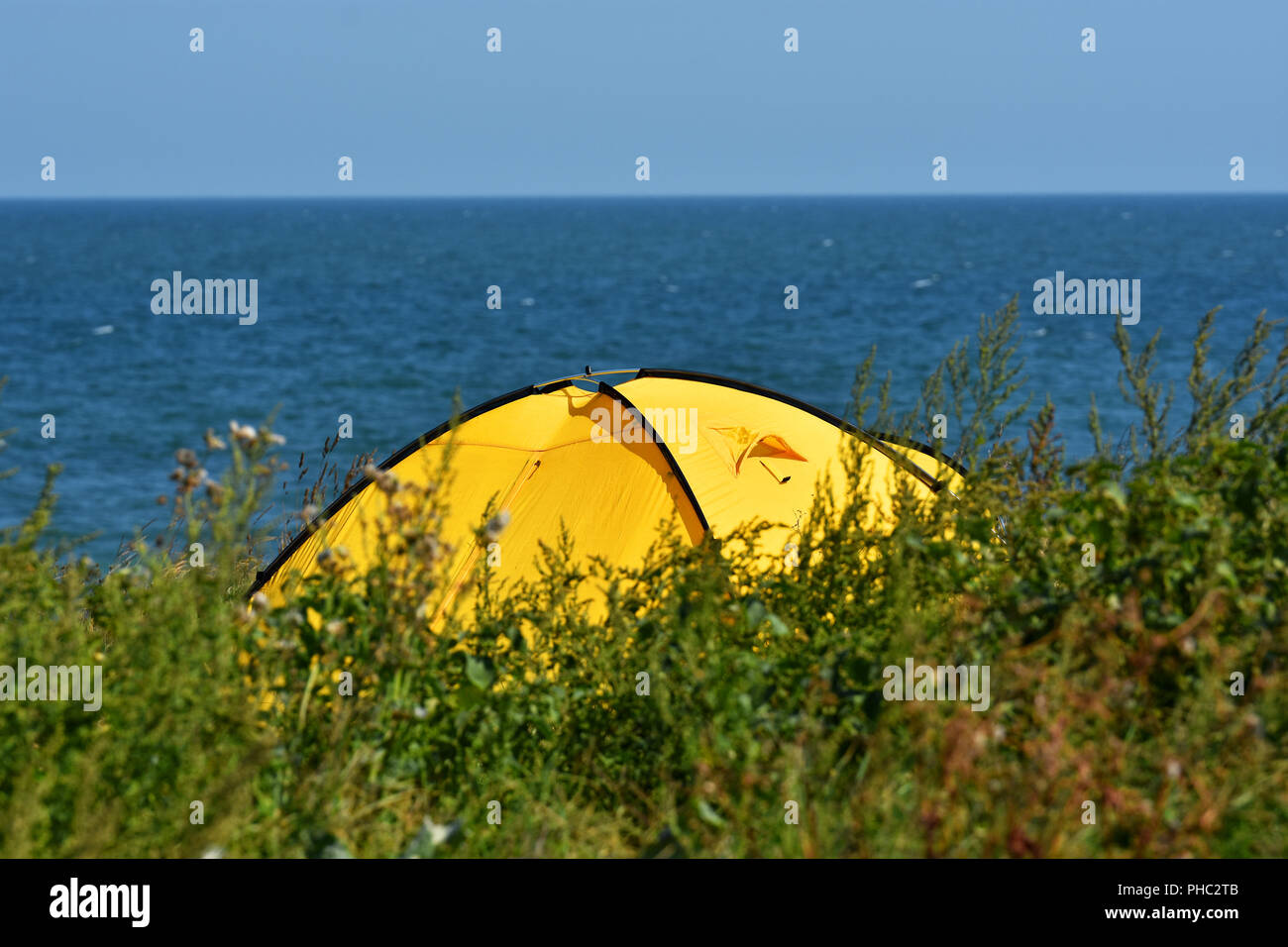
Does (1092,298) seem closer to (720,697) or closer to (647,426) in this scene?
(647,426)

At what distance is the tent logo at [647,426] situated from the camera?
5.70 metres

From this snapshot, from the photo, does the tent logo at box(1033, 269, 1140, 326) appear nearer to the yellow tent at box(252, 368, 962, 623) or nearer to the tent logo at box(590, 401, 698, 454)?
the yellow tent at box(252, 368, 962, 623)

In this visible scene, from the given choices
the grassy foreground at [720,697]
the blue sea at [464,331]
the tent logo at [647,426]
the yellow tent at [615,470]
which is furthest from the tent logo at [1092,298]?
the tent logo at [647,426]

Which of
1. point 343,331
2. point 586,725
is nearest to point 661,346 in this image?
point 343,331

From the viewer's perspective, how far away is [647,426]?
575 centimetres

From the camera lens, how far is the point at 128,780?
111 inches

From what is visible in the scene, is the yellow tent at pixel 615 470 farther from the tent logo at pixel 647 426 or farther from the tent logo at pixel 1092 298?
the tent logo at pixel 1092 298

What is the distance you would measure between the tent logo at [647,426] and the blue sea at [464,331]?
6.61 ft

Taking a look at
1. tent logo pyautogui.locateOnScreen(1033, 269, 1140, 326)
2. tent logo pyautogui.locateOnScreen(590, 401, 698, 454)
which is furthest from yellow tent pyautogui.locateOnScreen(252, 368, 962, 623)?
tent logo pyautogui.locateOnScreen(1033, 269, 1140, 326)

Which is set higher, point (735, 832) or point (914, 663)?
point (914, 663)

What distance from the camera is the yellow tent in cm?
550
